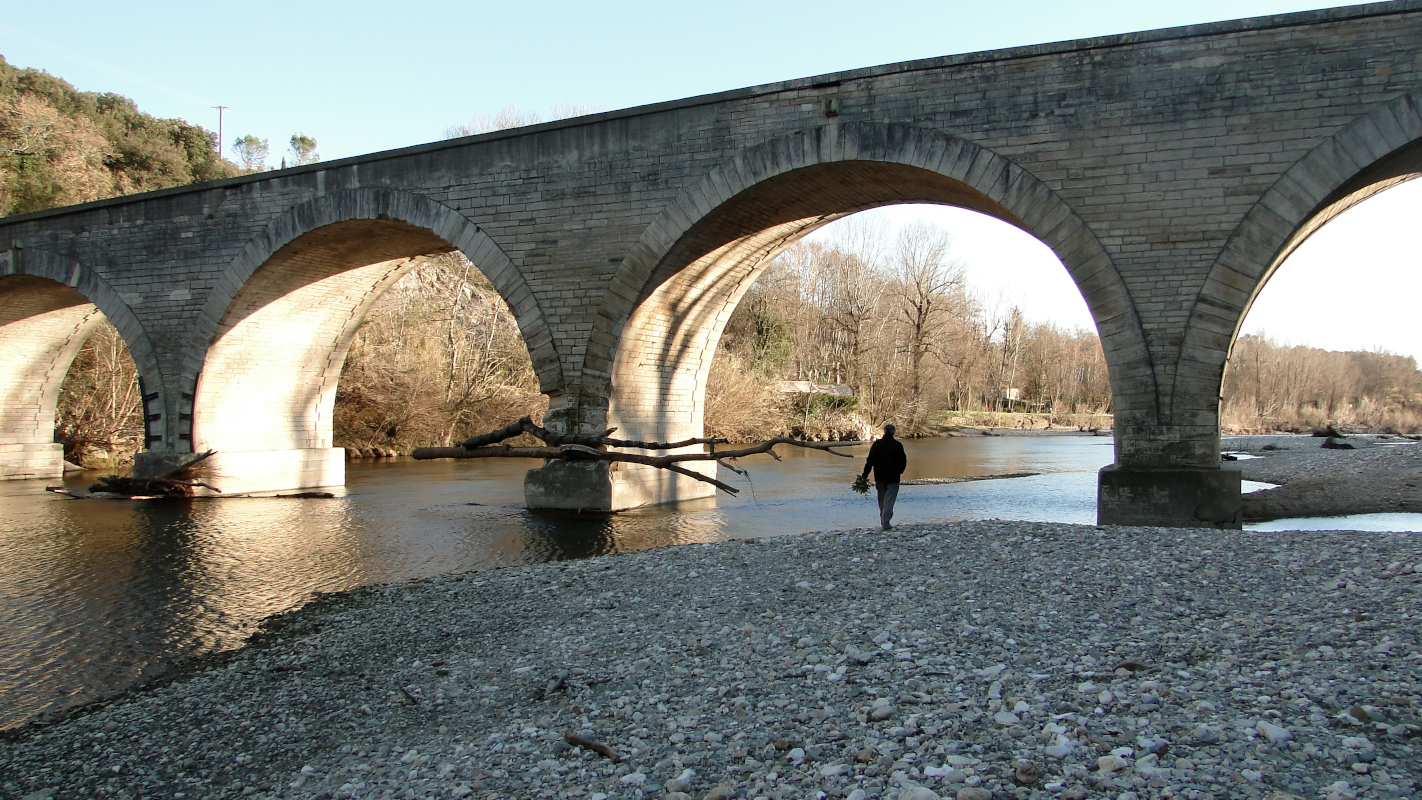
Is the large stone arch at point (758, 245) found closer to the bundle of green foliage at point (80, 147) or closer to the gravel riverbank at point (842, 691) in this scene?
the gravel riverbank at point (842, 691)

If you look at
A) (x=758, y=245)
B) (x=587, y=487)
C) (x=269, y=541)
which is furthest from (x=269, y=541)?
(x=758, y=245)

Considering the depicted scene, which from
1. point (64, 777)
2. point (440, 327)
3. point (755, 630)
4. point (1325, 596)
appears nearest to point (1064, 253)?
point (1325, 596)

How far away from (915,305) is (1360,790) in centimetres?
3501

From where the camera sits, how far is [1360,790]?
9.59ft

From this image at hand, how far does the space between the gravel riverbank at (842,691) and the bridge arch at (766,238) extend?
3.91 metres

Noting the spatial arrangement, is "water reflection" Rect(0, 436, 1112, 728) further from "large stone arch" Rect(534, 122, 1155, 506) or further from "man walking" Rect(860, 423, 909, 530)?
"man walking" Rect(860, 423, 909, 530)

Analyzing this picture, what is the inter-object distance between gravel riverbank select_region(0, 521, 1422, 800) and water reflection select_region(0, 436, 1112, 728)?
101 cm

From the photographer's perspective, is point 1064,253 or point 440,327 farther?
point 440,327

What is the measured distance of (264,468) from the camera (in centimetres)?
1641

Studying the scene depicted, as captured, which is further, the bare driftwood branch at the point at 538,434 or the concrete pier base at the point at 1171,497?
the concrete pier base at the point at 1171,497

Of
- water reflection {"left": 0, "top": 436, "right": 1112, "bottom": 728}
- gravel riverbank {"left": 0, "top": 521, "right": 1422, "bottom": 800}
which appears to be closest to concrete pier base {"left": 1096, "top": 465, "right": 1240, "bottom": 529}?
gravel riverbank {"left": 0, "top": 521, "right": 1422, "bottom": 800}

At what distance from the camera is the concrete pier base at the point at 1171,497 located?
9.19 metres

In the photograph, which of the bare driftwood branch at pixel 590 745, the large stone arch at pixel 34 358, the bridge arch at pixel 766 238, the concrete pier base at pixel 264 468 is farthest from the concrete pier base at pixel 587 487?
the large stone arch at pixel 34 358

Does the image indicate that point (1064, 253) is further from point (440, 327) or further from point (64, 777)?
point (440, 327)
